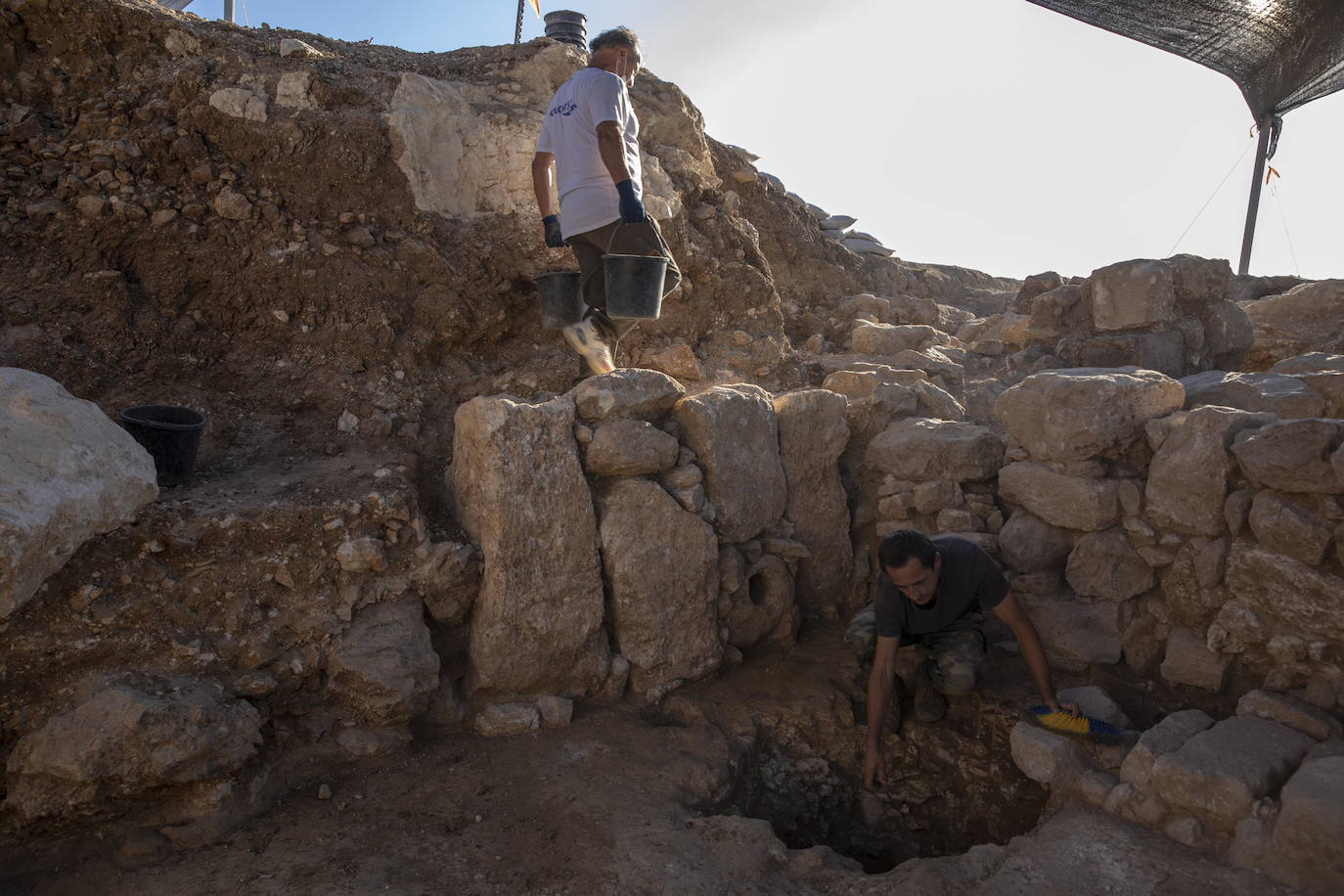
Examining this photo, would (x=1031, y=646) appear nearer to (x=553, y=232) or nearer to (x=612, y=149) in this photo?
(x=612, y=149)

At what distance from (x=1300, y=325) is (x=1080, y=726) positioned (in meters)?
3.92

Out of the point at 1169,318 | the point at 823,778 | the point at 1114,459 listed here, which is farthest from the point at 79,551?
the point at 1169,318

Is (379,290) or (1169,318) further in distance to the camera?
(1169,318)

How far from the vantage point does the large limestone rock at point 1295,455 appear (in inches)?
119

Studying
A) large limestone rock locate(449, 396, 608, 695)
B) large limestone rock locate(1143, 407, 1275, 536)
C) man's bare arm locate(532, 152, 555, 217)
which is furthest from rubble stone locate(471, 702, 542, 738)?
large limestone rock locate(1143, 407, 1275, 536)

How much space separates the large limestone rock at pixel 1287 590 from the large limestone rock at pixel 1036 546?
2.22 feet

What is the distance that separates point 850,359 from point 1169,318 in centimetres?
184

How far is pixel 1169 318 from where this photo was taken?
4.72 metres

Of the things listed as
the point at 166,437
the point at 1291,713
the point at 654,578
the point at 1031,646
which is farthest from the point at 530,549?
the point at 1291,713

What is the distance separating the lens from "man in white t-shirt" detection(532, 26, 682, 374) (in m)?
3.53

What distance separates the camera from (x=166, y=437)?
3.04 metres

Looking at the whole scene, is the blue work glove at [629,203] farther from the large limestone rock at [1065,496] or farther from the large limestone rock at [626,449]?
the large limestone rock at [1065,496]

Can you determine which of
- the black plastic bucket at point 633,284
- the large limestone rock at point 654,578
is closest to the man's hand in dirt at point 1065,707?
the large limestone rock at point 654,578

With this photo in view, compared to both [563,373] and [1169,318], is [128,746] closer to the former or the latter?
[563,373]
